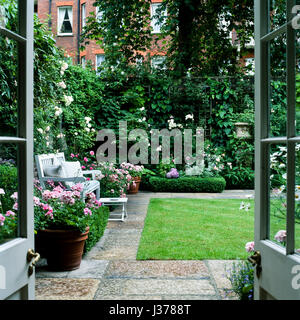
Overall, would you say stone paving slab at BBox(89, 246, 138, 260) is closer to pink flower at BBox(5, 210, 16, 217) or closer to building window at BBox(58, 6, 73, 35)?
pink flower at BBox(5, 210, 16, 217)

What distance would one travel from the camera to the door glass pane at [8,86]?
1328 mm

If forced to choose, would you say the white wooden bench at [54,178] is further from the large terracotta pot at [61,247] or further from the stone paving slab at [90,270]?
the large terracotta pot at [61,247]

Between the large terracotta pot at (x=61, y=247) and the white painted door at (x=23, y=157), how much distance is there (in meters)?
1.88

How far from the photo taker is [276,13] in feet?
4.97

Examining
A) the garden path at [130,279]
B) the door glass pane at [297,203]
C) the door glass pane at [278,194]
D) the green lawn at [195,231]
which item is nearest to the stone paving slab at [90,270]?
the garden path at [130,279]

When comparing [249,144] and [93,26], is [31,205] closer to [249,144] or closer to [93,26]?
[249,144]

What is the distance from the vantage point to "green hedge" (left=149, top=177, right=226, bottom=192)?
28.2 feet

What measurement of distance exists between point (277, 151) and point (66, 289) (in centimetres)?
213

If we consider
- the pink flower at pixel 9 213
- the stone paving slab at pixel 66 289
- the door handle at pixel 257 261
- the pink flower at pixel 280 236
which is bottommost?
the stone paving slab at pixel 66 289

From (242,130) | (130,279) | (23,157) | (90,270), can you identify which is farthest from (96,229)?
(242,130)

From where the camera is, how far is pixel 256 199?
1.53 metres

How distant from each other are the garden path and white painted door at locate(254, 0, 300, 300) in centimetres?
133

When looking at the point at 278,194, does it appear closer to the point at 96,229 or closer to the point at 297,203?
the point at 297,203

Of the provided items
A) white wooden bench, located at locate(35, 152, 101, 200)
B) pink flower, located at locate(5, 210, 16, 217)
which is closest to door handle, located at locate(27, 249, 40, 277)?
pink flower, located at locate(5, 210, 16, 217)
